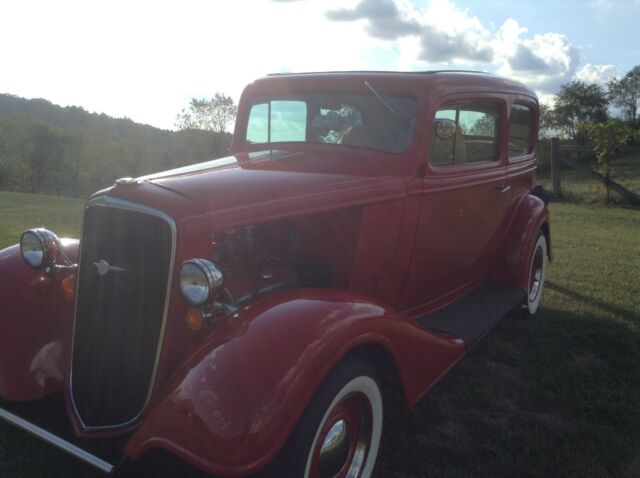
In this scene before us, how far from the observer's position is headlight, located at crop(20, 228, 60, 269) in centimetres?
276

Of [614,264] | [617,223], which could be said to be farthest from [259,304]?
[617,223]

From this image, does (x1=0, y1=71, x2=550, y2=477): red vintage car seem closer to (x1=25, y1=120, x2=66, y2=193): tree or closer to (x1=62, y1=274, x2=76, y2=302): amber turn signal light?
(x1=62, y1=274, x2=76, y2=302): amber turn signal light

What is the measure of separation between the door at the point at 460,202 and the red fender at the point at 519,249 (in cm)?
10

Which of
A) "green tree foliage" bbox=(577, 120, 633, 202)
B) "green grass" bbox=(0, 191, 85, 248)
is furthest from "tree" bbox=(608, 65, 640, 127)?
"green grass" bbox=(0, 191, 85, 248)

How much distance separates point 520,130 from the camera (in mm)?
4746

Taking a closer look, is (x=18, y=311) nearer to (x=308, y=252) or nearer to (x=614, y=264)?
(x=308, y=252)

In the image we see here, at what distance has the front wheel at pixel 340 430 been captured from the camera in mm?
1964

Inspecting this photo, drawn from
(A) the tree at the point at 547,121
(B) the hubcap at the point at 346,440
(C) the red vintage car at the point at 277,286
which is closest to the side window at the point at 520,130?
(C) the red vintage car at the point at 277,286

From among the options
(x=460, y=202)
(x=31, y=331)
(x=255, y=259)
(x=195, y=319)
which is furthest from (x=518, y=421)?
(x=31, y=331)

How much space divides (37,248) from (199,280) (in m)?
1.21

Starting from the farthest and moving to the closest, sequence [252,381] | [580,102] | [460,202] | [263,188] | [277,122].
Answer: [580,102] → [277,122] → [460,202] → [263,188] → [252,381]

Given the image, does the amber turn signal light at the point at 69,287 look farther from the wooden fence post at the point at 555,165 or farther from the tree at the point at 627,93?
the tree at the point at 627,93

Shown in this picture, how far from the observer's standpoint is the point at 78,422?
2408mm

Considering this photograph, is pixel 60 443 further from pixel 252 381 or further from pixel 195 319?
pixel 252 381
